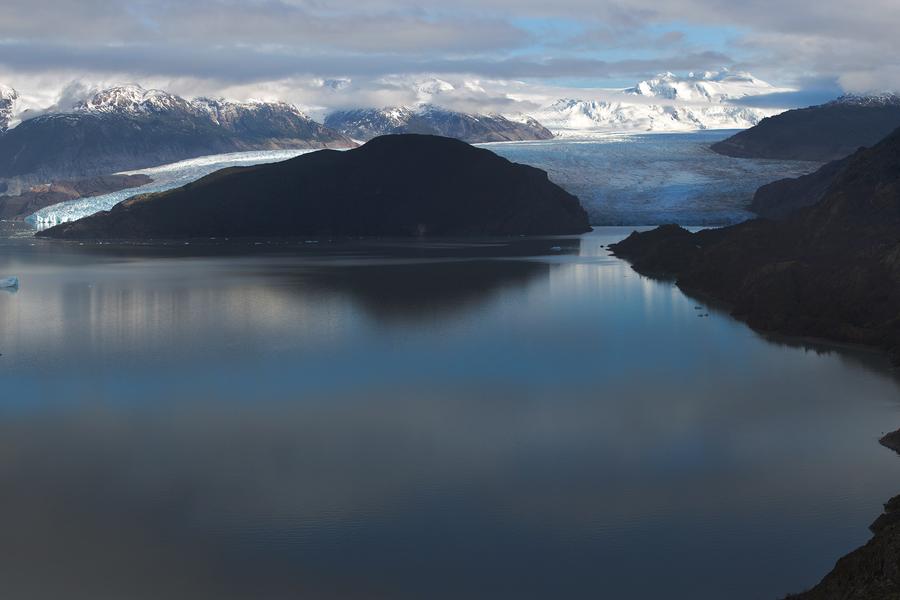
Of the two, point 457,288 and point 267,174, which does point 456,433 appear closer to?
point 457,288

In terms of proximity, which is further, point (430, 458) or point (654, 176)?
point (654, 176)

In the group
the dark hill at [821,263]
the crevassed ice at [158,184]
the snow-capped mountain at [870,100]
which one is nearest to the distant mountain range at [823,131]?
the snow-capped mountain at [870,100]

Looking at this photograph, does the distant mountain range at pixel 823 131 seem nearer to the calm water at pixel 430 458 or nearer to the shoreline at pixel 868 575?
the calm water at pixel 430 458

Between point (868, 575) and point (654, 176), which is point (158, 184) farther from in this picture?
point (868, 575)

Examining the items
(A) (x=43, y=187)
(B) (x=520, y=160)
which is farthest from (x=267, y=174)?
(A) (x=43, y=187)

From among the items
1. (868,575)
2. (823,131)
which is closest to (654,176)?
(823,131)
